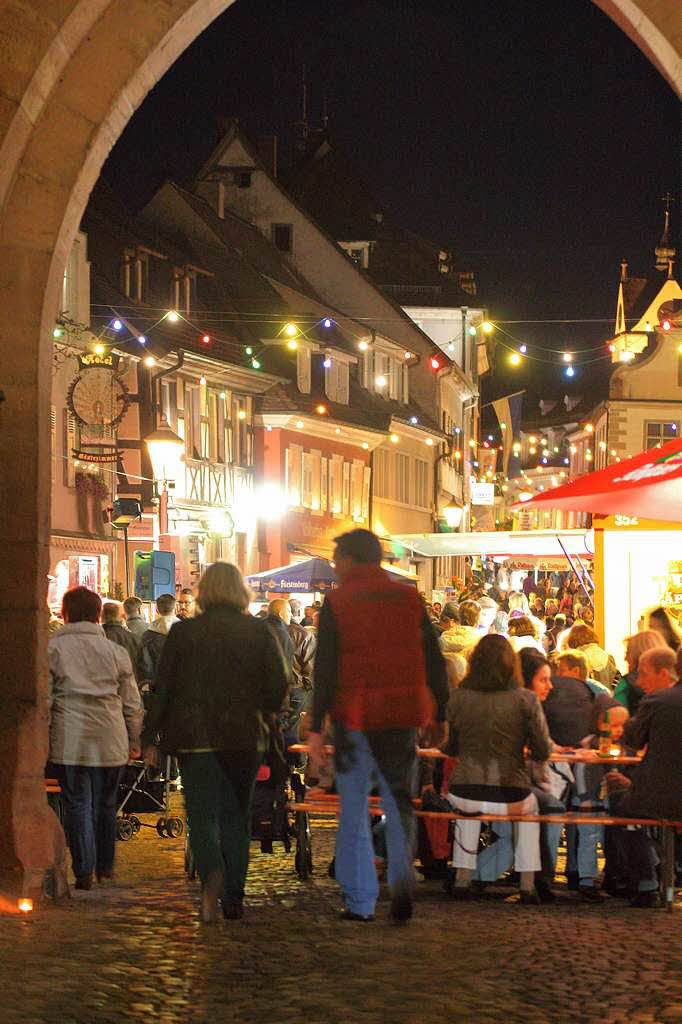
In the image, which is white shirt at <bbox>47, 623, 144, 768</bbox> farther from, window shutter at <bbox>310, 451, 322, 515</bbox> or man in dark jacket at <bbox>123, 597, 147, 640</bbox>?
window shutter at <bbox>310, 451, 322, 515</bbox>

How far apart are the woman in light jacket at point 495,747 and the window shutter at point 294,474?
37.6 m

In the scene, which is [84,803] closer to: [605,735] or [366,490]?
[605,735]

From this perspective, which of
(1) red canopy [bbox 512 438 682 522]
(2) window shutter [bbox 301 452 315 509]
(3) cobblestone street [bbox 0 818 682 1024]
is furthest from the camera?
(2) window shutter [bbox 301 452 315 509]

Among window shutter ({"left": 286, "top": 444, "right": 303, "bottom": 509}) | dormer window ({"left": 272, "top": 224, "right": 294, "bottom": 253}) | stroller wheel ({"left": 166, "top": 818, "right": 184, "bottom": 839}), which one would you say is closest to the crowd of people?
stroller wheel ({"left": 166, "top": 818, "right": 184, "bottom": 839})

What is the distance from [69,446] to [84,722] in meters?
23.3

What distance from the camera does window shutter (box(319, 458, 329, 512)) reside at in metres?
50.9

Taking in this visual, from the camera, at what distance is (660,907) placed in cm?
1031

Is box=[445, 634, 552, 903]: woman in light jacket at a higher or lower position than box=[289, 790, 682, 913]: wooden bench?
higher

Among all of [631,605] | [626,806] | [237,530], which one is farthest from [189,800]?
Result: [237,530]

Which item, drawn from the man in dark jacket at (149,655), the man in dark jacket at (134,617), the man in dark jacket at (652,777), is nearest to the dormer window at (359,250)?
the man in dark jacket at (134,617)

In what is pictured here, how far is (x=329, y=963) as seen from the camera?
7.79m

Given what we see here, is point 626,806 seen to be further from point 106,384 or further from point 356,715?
point 106,384

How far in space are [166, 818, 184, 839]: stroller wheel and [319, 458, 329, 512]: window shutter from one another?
120 feet

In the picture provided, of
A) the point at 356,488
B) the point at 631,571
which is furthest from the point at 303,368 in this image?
the point at 631,571
